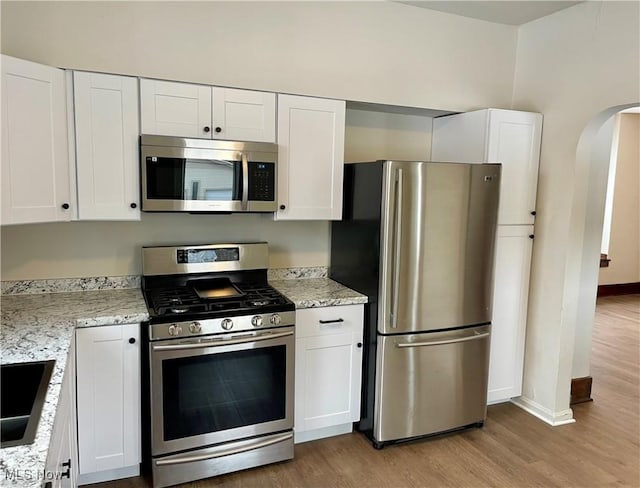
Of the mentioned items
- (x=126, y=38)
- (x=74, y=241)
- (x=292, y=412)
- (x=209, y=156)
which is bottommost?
(x=292, y=412)

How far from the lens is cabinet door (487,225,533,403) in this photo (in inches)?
129

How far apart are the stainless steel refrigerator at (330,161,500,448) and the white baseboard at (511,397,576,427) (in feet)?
1.96

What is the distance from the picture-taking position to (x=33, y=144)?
2197 millimetres

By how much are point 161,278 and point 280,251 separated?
0.80 metres

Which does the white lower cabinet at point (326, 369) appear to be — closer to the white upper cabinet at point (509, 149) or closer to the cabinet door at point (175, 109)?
the cabinet door at point (175, 109)

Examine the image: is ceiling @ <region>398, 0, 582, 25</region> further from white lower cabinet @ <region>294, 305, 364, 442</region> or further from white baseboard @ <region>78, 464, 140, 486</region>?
white baseboard @ <region>78, 464, 140, 486</region>

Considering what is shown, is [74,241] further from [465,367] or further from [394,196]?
[465,367]

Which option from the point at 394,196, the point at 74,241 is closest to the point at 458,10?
the point at 394,196

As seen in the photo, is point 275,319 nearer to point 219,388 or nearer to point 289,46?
point 219,388

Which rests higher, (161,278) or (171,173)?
(171,173)

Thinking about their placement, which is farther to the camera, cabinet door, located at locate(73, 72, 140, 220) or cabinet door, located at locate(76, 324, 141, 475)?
cabinet door, located at locate(73, 72, 140, 220)

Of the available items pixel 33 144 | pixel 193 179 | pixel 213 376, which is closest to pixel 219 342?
pixel 213 376

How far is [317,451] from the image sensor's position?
2.83 metres

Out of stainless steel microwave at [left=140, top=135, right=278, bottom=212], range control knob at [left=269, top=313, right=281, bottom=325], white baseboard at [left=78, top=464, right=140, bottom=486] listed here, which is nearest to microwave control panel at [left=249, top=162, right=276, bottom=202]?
stainless steel microwave at [left=140, top=135, right=278, bottom=212]
